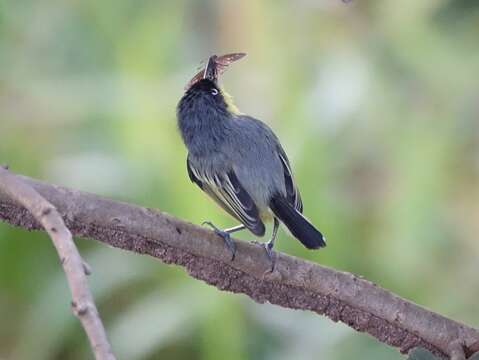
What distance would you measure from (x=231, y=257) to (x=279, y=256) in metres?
0.10

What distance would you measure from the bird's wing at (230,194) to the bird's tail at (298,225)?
2.2 inches

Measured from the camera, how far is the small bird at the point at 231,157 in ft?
7.49

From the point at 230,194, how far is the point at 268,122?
1558 millimetres

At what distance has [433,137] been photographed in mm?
4090

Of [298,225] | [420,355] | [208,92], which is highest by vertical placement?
[208,92]

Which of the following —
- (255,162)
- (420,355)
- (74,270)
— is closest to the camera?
(74,270)

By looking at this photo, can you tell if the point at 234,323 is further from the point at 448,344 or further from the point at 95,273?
the point at 448,344

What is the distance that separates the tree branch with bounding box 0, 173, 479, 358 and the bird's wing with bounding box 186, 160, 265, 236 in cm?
22

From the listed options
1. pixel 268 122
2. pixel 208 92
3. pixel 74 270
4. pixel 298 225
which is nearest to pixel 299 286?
pixel 298 225

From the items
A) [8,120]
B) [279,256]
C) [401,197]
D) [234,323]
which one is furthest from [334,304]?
[8,120]

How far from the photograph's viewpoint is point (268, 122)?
3.80 metres

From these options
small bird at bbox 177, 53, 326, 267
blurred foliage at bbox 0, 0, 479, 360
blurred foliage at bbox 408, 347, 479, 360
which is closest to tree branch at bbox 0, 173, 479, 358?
blurred foliage at bbox 408, 347, 479, 360

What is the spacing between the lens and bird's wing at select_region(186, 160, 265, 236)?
2213mm

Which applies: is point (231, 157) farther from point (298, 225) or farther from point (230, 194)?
point (298, 225)
